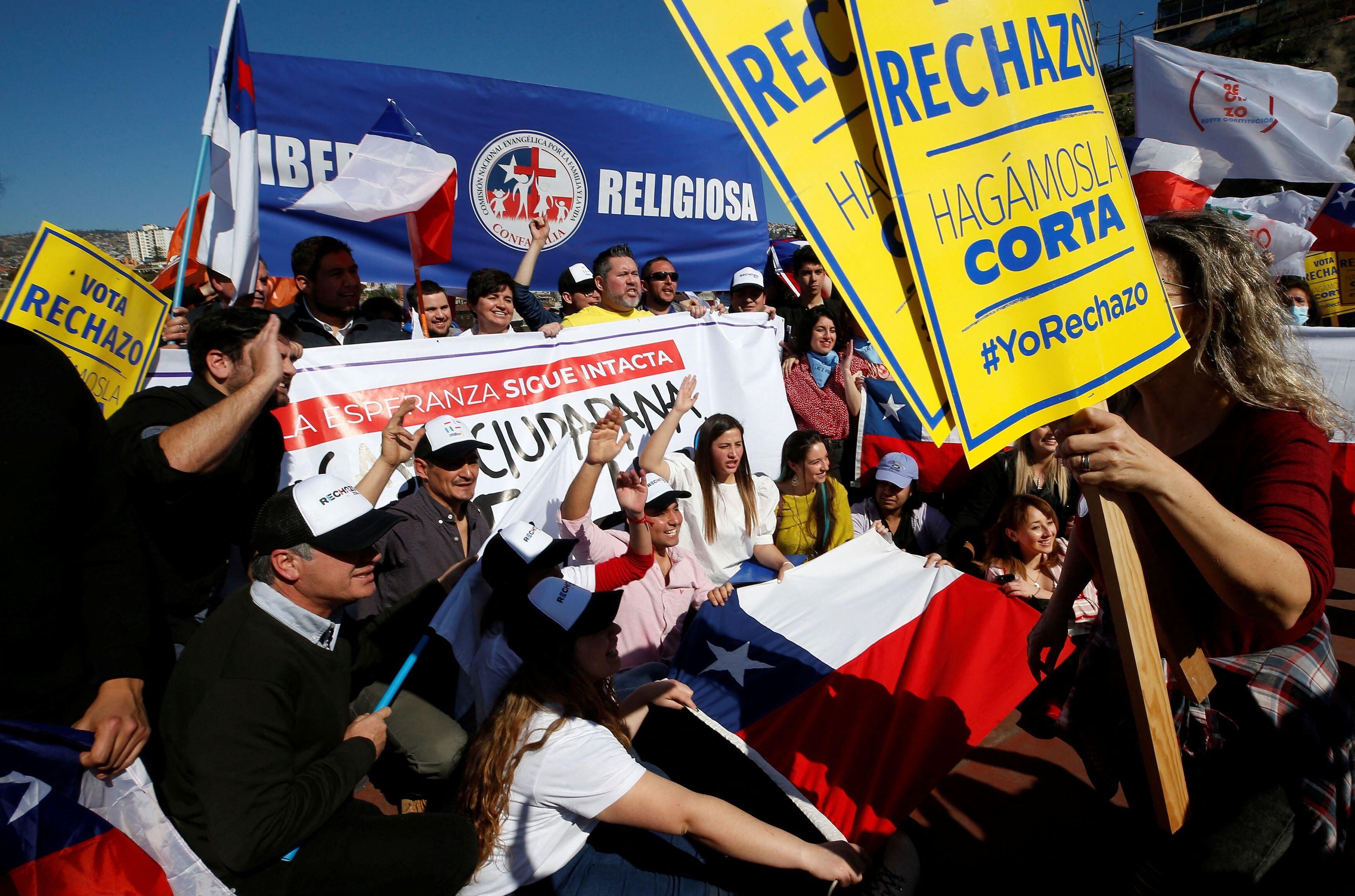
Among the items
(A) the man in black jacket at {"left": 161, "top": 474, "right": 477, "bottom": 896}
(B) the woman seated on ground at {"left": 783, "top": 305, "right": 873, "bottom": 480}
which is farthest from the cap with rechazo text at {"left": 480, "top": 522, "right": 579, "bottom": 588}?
(B) the woman seated on ground at {"left": 783, "top": 305, "right": 873, "bottom": 480}

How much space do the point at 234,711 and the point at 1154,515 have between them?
2090 mm

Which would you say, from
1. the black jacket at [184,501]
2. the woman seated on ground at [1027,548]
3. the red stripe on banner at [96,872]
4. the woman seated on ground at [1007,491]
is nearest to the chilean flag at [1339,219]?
the woman seated on ground at [1007,491]

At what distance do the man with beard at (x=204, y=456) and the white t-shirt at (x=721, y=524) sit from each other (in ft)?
6.60

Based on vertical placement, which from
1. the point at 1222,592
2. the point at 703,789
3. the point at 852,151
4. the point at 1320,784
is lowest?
the point at 703,789

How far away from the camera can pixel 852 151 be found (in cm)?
126

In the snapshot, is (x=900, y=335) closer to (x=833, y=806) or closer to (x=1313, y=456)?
(x=1313, y=456)

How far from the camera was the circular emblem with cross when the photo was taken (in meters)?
6.34

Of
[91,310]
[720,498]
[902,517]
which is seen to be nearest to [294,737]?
[91,310]

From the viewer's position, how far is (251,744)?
1.84 meters

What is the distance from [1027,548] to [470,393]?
10.4 feet

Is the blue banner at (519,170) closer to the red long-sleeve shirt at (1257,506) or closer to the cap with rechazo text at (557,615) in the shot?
the cap with rechazo text at (557,615)

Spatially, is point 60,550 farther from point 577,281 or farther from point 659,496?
point 577,281

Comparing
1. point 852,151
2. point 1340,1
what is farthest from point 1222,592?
point 1340,1

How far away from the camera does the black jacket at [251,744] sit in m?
1.79
